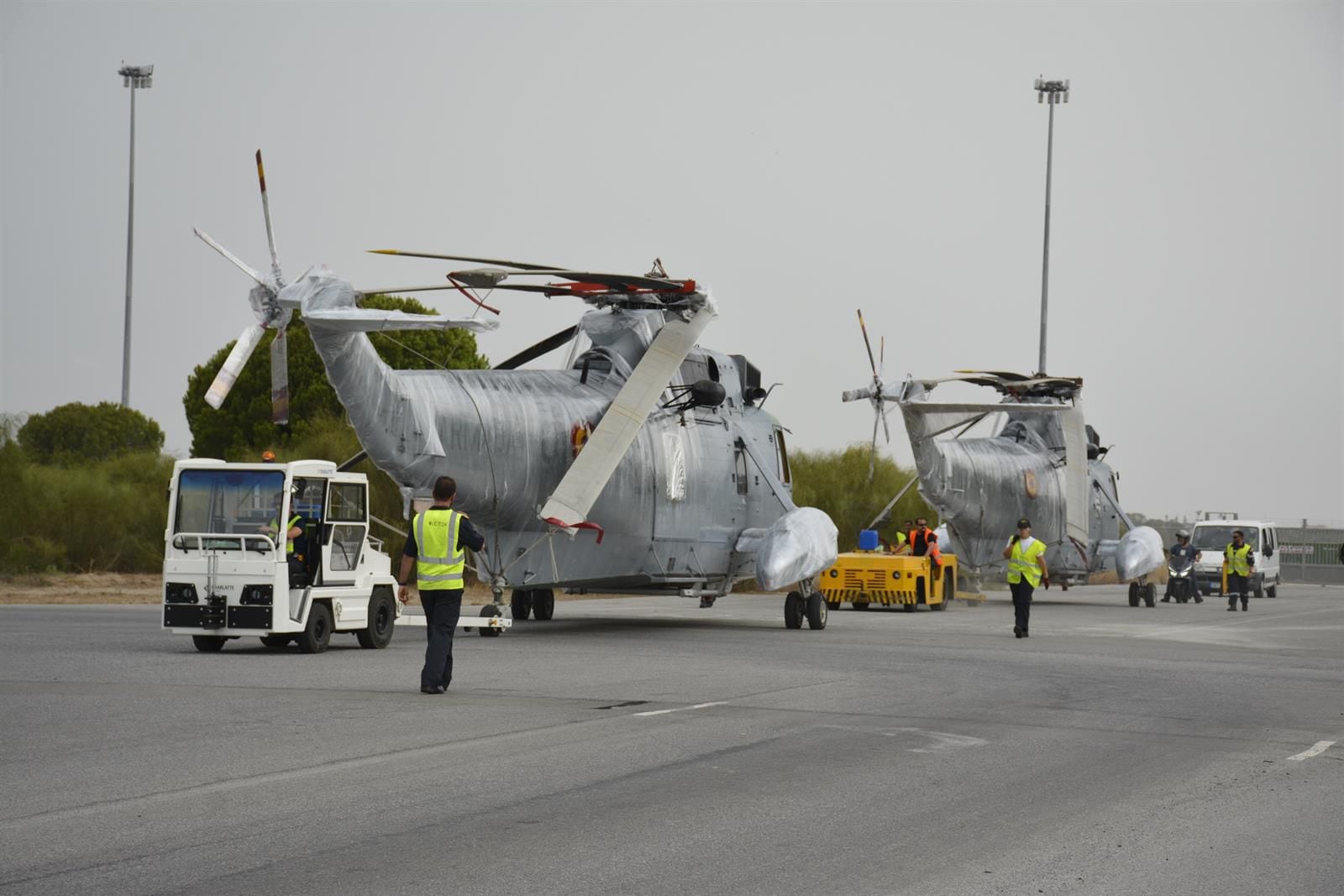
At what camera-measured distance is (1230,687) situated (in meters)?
17.6

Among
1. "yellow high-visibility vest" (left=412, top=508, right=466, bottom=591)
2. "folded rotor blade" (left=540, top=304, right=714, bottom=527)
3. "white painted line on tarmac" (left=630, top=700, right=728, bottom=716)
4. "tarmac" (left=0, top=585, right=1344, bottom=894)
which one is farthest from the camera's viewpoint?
"folded rotor blade" (left=540, top=304, right=714, bottom=527)

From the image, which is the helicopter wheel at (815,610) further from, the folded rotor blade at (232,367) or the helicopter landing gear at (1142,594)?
the helicopter landing gear at (1142,594)

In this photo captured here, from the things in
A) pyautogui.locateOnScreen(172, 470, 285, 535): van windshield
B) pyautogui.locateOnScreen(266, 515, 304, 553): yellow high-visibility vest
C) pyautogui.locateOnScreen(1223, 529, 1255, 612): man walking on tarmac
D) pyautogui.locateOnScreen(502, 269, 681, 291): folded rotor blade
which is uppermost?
pyautogui.locateOnScreen(502, 269, 681, 291): folded rotor blade

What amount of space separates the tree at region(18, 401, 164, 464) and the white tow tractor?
50.0 m

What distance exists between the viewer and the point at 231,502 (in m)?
19.5

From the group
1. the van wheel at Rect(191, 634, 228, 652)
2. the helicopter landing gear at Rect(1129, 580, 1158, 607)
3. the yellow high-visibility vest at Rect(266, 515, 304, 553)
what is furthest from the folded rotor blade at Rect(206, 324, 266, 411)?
the helicopter landing gear at Rect(1129, 580, 1158, 607)

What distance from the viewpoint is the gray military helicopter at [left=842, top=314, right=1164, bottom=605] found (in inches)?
1475

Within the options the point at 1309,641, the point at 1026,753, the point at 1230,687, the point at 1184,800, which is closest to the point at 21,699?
the point at 1026,753

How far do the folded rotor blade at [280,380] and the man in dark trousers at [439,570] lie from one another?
4453 mm

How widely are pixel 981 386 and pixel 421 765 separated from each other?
3203cm

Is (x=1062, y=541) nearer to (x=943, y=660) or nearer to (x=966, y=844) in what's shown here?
(x=943, y=660)

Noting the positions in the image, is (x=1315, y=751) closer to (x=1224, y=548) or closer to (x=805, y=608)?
(x=805, y=608)

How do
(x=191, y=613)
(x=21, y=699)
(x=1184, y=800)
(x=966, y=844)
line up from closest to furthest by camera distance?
(x=966, y=844)
(x=1184, y=800)
(x=21, y=699)
(x=191, y=613)

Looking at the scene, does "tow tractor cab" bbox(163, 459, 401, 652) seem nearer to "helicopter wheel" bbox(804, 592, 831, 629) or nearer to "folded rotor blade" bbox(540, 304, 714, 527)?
"folded rotor blade" bbox(540, 304, 714, 527)
